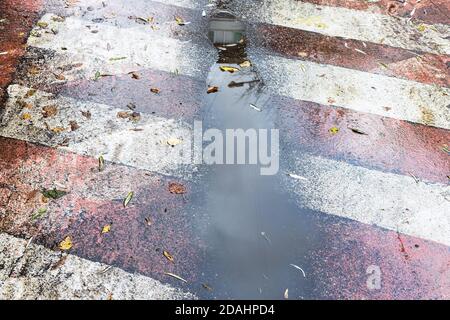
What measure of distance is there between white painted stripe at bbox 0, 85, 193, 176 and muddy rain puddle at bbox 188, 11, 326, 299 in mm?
305

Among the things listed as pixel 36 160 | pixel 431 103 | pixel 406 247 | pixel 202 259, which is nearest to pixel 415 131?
pixel 431 103

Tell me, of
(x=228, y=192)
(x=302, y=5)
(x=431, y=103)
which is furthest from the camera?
(x=302, y=5)

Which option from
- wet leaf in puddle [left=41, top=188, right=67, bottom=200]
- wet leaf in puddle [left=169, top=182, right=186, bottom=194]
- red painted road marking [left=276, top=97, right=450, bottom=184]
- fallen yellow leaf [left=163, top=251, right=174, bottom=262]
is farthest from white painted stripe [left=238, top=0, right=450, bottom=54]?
fallen yellow leaf [left=163, top=251, right=174, bottom=262]

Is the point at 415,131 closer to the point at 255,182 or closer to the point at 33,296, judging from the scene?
the point at 255,182

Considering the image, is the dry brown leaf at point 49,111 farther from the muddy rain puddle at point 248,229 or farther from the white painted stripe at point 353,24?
the white painted stripe at point 353,24

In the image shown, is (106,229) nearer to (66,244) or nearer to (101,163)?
(66,244)

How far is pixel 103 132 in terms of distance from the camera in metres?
3.70

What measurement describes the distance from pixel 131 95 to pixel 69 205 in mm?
1469

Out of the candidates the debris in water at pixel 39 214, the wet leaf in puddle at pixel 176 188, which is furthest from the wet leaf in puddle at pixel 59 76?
the wet leaf in puddle at pixel 176 188

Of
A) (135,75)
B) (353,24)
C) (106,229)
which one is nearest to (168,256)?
(106,229)

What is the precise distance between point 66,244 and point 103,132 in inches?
47.9

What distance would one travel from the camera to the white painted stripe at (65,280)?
2627mm

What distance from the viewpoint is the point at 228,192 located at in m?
3.34

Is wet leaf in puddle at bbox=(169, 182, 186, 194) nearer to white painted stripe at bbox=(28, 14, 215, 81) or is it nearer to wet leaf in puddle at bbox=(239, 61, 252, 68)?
white painted stripe at bbox=(28, 14, 215, 81)
